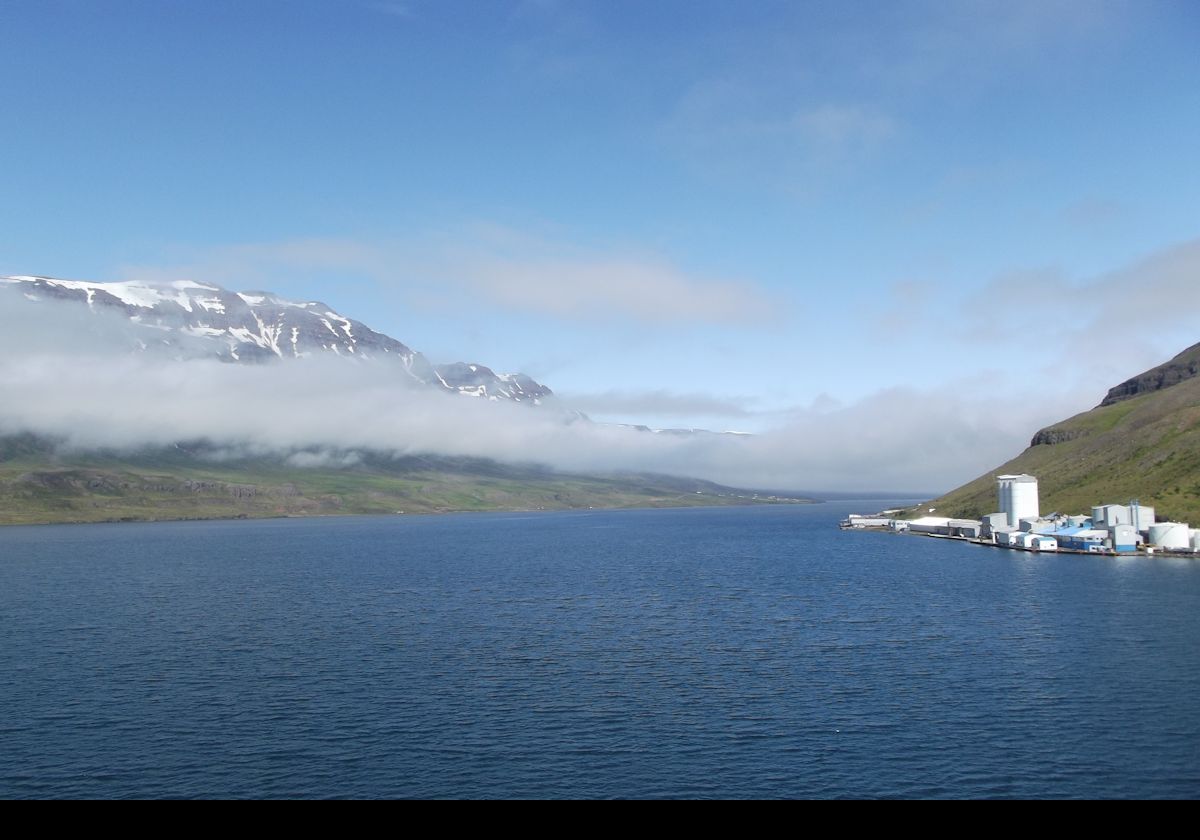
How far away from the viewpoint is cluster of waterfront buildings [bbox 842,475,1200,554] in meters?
131

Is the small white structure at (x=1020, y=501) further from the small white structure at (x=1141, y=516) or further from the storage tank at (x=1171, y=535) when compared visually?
the storage tank at (x=1171, y=535)

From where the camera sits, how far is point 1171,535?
12988 cm

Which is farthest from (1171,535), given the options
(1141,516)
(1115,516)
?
(1115,516)

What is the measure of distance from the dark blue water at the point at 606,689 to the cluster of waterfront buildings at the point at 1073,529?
3122 centimetres

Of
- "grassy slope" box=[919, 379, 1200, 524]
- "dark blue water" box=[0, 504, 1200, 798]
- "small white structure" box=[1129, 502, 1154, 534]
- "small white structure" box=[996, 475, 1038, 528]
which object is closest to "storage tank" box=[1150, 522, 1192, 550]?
"small white structure" box=[1129, 502, 1154, 534]

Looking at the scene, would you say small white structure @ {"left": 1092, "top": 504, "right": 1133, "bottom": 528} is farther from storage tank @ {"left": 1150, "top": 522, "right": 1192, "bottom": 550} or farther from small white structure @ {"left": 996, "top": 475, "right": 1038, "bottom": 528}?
small white structure @ {"left": 996, "top": 475, "right": 1038, "bottom": 528}

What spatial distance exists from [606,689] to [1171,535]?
116863 millimetres

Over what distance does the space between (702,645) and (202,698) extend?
32.0 metres

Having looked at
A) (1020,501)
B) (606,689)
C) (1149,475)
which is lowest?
(606,689)

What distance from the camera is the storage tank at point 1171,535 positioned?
421 ft

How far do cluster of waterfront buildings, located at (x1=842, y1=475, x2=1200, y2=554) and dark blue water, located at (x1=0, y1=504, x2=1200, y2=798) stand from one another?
31.2 m

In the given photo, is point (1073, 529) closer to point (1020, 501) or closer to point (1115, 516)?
point (1115, 516)

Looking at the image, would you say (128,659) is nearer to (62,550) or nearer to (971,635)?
(971,635)

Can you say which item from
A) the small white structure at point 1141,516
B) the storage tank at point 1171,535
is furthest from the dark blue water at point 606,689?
the small white structure at point 1141,516
